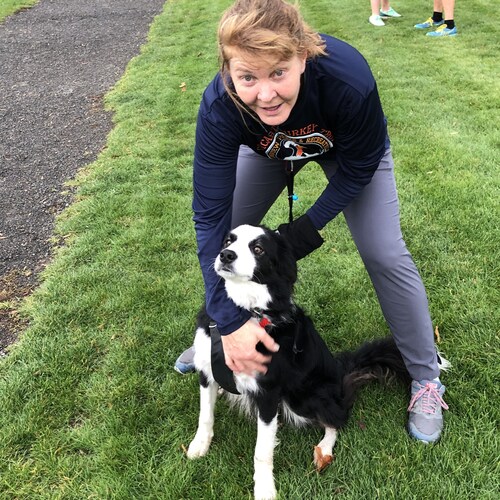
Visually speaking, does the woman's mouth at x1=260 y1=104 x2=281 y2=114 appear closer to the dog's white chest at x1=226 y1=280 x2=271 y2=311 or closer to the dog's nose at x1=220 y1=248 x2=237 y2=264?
the dog's nose at x1=220 y1=248 x2=237 y2=264

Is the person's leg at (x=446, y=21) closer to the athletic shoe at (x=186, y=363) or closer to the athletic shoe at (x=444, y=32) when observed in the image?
the athletic shoe at (x=444, y=32)

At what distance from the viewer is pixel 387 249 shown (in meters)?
2.28

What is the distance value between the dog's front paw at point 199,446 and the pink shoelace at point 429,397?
41.0 inches

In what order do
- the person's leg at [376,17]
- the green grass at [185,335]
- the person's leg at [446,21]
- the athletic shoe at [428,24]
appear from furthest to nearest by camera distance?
the person's leg at [376,17] → the athletic shoe at [428,24] → the person's leg at [446,21] → the green grass at [185,335]

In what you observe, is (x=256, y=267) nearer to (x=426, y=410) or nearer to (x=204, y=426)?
(x=204, y=426)

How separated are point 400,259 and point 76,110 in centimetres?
590

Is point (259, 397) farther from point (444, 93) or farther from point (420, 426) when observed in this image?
point (444, 93)

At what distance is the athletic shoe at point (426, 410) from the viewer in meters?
2.33

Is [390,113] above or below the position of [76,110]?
above

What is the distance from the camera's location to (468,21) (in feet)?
31.3

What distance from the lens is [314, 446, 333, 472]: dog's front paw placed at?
2254 mm

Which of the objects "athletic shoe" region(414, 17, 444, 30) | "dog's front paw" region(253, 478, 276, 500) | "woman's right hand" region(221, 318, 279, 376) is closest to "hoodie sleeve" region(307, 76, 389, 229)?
"woman's right hand" region(221, 318, 279, 376)

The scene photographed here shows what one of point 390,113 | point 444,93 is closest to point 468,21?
point 444,93

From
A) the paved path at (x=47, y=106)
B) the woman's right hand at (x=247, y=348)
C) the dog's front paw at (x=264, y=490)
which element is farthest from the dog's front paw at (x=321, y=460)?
the paved path at (x=47, y=106)
